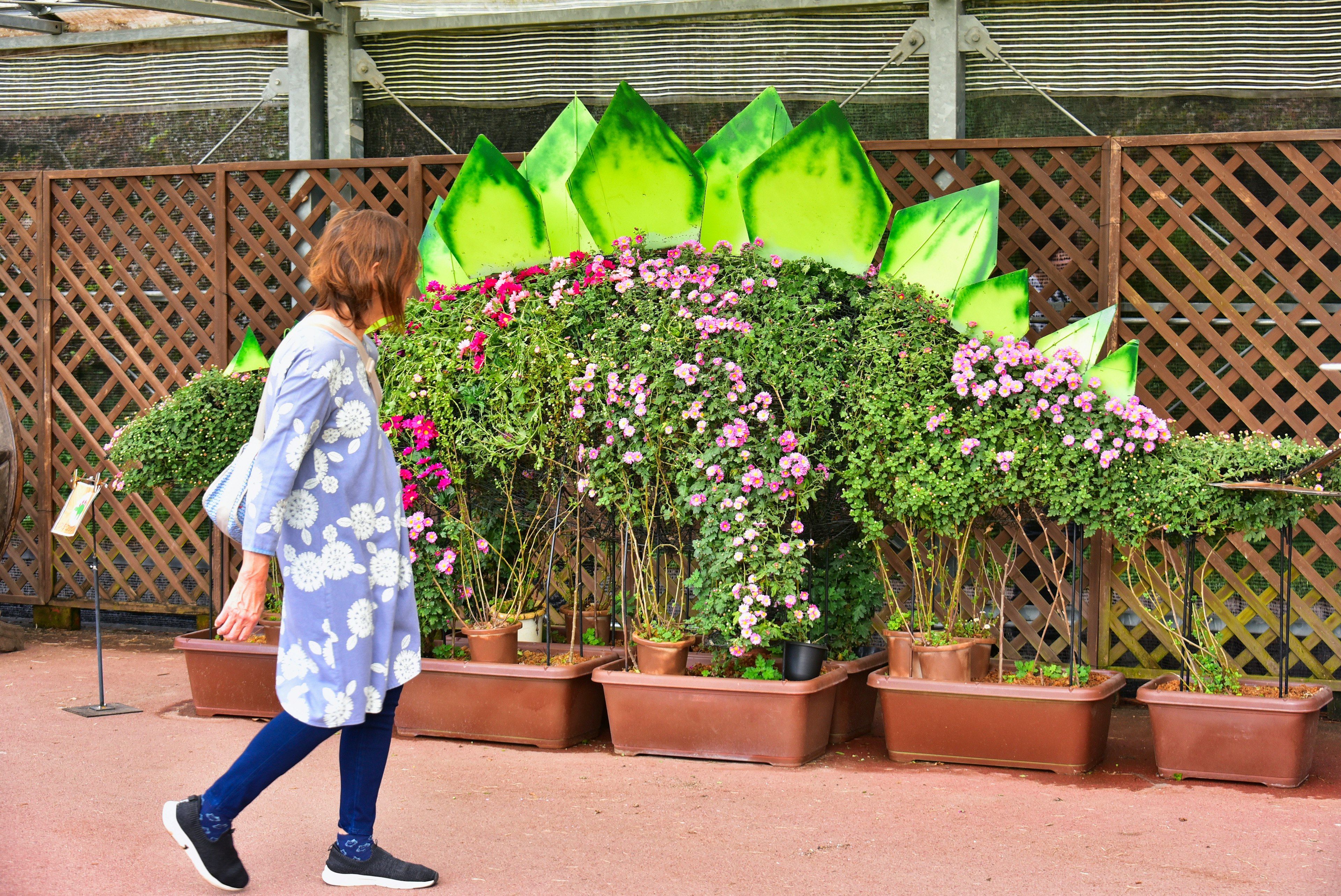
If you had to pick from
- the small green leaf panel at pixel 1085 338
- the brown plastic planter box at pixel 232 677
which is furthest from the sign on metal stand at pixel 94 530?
the small green leaf panel at pixel 1085 338

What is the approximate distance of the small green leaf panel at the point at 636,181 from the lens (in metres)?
3.88

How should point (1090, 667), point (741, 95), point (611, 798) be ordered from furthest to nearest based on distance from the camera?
point (741, 95) < point (1090, 667) < point (611, 798)

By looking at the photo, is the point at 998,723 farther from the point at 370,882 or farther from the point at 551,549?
the point at 370,882

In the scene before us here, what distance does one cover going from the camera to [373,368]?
2814 millimetres

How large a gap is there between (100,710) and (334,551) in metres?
2.38

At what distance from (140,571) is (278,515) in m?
3.73

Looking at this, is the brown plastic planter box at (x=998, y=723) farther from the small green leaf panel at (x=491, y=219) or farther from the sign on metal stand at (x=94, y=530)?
the sign on metal stand at (x=94, y=530)

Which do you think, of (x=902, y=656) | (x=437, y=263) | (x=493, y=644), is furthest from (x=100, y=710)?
(x=902, y=656)

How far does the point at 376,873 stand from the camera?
9.16 ft

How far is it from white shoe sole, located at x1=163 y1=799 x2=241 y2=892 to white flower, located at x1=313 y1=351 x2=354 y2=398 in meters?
0.93

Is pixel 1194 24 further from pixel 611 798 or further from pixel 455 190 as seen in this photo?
pixel 611 798

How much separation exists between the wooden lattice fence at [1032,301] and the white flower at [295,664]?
2.13 meters

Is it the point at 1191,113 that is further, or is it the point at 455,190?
the point at 1191,113

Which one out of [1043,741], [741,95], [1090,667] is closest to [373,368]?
[1043,741]
